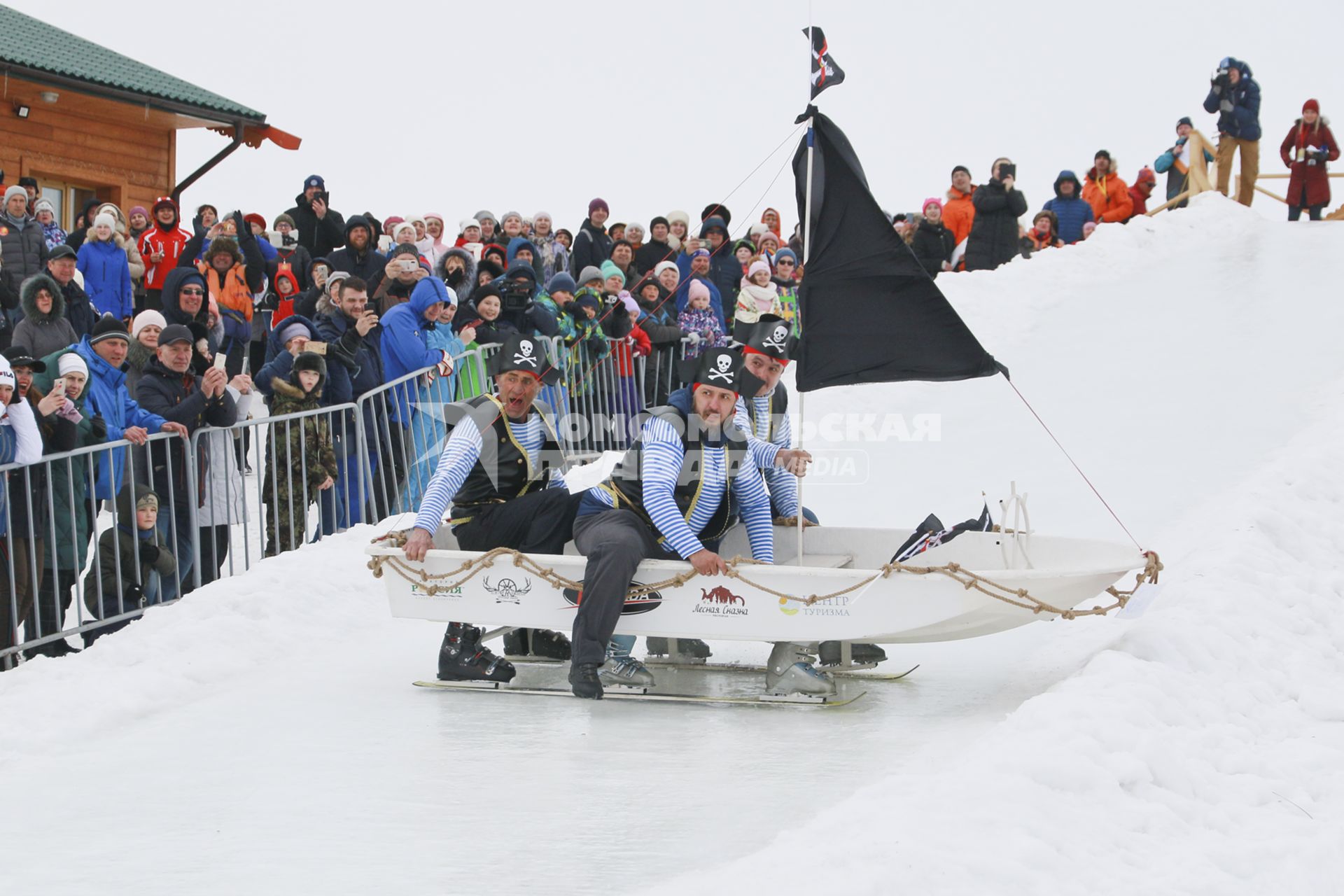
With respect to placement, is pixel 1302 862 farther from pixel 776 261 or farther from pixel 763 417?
pixel 776 261

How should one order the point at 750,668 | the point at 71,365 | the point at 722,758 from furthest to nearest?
the point at 71,365 < the point at 750,668 < the point at 722,758

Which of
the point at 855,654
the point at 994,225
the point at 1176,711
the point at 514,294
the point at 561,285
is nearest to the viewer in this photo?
the point at 1176,711

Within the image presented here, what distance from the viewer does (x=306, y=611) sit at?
8.23 metres

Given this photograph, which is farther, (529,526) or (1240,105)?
(1240,105)

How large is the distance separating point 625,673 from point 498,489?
114cm

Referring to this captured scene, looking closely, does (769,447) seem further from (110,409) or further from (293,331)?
(293,331)

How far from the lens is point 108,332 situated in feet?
27.0

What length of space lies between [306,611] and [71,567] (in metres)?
1.34

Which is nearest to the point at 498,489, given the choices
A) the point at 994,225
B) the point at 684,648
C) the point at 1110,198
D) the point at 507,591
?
the point at 507,591

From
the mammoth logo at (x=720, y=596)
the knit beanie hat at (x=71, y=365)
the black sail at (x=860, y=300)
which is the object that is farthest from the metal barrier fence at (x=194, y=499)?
the mammoth logo at (x=720, y=596)

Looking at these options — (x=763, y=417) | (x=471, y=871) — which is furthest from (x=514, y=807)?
(x=763, y=417)

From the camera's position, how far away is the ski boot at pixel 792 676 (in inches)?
265

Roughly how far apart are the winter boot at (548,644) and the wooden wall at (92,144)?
1174 centimetres

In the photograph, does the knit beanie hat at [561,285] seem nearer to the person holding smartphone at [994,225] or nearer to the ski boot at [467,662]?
the ski boot at [467,662]
